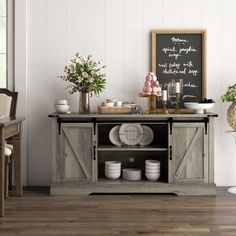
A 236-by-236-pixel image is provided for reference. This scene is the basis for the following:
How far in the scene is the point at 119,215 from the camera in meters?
3.42

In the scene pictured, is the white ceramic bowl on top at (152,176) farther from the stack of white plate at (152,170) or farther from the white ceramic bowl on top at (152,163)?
the white ceramic bowl on top at (152,163)

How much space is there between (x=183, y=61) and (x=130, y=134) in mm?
1023

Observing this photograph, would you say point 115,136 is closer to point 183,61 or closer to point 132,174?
point 132,174

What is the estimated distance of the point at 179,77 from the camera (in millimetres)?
4637

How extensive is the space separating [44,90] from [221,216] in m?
2.33

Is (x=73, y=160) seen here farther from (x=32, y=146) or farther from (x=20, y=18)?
(x=20, y=18)

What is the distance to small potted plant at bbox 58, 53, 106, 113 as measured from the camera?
429 cm

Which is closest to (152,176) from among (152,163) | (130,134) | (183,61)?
(152,163)

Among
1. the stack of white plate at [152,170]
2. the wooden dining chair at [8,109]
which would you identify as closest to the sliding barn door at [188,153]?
the stack of white plate at [152,170]

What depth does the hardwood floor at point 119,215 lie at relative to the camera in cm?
303

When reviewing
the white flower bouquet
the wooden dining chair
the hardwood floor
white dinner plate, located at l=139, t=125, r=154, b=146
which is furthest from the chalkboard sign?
the wooden dining chair

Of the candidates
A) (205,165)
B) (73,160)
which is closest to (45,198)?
(73,160)

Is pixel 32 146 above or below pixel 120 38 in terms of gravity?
below

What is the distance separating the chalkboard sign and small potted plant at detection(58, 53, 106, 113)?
67 centimetres
